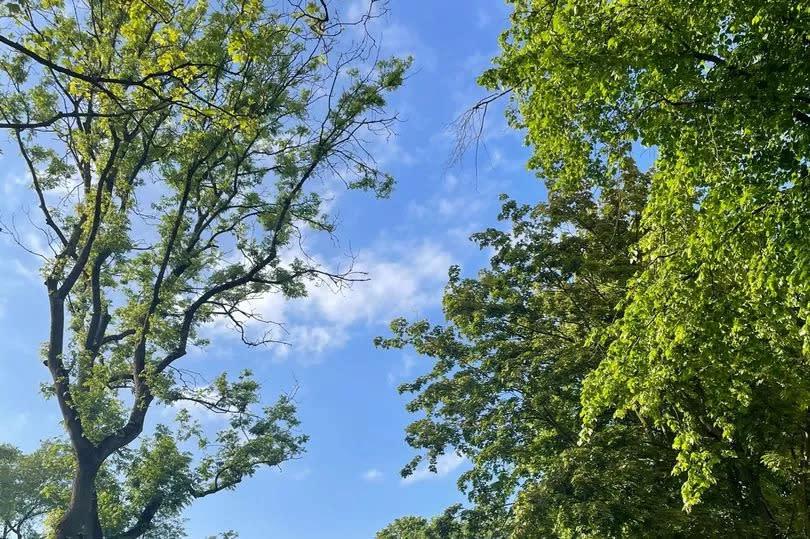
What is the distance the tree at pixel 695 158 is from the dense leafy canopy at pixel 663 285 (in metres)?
0.03

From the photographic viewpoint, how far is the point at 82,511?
1152 cm

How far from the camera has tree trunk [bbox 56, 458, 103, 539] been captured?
11.2m

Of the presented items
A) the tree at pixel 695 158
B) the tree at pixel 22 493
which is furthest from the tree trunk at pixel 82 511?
the tree at pixel 22 493

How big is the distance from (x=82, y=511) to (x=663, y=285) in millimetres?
12373

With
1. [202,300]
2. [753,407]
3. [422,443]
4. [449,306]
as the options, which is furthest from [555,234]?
[202,300]

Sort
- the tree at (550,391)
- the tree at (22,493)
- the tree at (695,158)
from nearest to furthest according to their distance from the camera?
the tree at (695,158)
the tree at (550,391)
the tree at (22,493)

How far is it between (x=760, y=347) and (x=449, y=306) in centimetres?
751

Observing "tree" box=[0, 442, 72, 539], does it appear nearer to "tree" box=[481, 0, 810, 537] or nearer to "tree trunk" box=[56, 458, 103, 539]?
"tree trunk" box=[56, 458, 103, 539]

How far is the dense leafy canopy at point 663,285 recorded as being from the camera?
5762 millimetres

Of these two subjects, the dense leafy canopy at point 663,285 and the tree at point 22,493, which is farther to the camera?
the tree at point 22,493

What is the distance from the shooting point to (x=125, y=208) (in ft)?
48.6

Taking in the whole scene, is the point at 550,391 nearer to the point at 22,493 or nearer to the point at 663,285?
the point at 663,285

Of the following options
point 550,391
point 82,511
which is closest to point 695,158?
point 550,391

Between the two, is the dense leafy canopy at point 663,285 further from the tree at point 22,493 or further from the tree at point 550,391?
the tree at point 22,493
